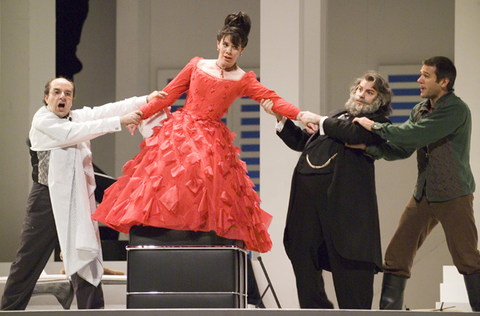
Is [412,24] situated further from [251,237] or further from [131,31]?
[251,237]

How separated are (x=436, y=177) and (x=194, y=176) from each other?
1262mm

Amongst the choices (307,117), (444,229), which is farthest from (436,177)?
(307,117)

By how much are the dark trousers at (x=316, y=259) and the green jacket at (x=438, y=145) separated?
0.41 m

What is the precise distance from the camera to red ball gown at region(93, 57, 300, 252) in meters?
3.34

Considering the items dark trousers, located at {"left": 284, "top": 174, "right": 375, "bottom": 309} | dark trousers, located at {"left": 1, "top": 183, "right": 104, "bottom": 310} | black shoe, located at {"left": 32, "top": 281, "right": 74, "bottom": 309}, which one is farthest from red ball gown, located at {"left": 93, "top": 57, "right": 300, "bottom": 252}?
black shoe, located at {"left": 32, "top": 281, "right": 74, "bottom": 309}

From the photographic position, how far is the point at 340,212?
11.3 ft

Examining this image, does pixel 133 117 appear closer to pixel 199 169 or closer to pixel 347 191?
pixel 199 169

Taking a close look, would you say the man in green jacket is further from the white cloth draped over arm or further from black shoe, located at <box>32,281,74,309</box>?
black shoe, located at <box>32,281,74,309</box>

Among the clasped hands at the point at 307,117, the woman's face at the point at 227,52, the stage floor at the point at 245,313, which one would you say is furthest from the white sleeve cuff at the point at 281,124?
the stage floor at the point at 245,313

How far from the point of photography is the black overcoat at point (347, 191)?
3.41m

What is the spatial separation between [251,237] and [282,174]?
1.98m

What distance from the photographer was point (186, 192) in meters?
3.35

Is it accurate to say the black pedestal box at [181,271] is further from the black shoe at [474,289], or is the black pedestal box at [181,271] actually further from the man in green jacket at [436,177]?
the black shoe at [474,289]

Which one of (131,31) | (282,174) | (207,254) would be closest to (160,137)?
(207,254)
